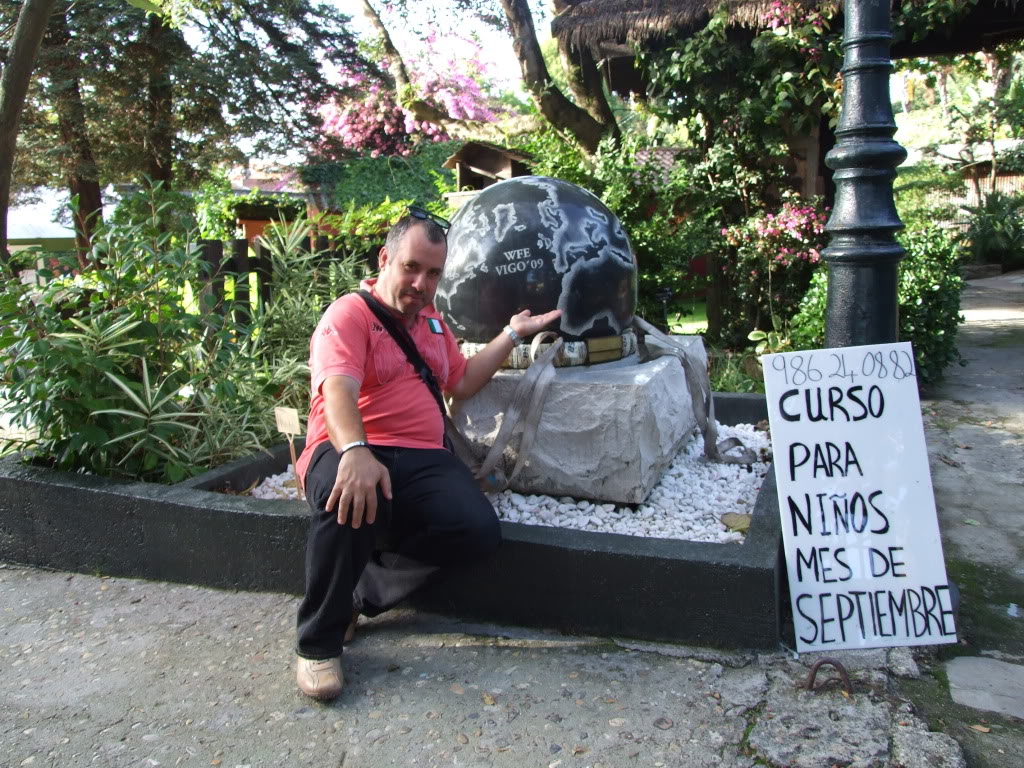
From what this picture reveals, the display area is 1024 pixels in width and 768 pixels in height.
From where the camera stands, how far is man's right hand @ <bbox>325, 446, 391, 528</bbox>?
7.54 ft

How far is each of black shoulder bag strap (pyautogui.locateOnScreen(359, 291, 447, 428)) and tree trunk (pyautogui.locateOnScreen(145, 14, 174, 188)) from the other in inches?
436

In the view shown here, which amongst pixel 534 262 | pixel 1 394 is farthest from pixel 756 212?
pixel 1 394

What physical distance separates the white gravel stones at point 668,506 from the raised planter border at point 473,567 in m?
0.23

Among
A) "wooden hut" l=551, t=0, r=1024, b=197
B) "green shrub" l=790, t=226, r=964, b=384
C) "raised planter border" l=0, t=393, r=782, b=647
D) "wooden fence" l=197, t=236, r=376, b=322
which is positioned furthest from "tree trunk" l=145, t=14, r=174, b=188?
"raised planter border" l=0, t=393, r=782, b=647

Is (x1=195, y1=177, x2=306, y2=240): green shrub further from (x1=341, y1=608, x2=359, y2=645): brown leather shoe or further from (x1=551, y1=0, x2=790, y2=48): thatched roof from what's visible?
(x1=341, y1=608, x2=359, y2=645): brown leather shoe

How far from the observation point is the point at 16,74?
378 cm

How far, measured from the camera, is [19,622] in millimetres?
2898

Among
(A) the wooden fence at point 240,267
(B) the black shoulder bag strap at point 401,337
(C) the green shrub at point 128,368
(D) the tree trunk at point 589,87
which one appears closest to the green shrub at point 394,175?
(D) the tree trunk at point 589,87

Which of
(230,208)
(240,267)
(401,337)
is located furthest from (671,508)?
(230,208)

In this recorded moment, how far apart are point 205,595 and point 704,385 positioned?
2294mm

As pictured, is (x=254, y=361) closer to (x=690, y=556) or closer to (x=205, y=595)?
(x=205, y=595)

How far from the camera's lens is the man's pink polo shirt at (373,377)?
2.54 m

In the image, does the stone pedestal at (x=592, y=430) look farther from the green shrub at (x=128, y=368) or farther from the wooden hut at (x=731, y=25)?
the wooden hut at (x=731, y=25)

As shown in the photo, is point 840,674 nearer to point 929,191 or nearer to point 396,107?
point 396,107
